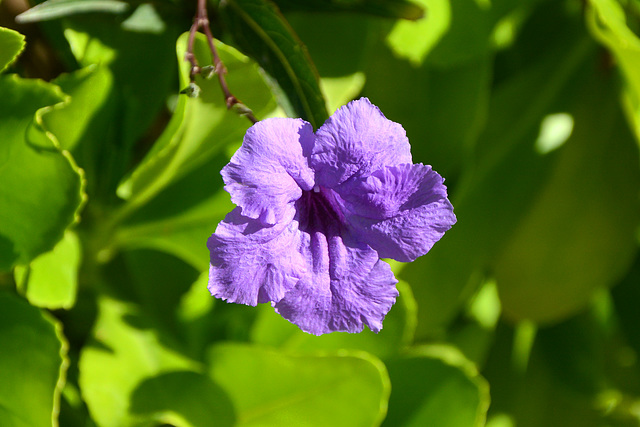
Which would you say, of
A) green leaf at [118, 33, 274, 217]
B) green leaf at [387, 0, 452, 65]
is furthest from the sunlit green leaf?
green leaf at [387, 0, 452, 65]

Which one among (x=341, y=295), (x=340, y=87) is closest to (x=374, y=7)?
(x=340, y=87)

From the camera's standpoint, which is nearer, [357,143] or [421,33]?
[357,143]

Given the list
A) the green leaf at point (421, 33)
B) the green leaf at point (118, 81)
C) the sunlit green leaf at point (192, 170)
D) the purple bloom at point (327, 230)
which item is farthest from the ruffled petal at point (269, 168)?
the green leaf at point (421, 33)

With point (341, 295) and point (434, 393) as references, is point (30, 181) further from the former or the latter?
point (434, 393)

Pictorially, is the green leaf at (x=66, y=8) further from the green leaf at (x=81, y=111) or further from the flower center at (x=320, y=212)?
the flower center at (x=320, y=212)

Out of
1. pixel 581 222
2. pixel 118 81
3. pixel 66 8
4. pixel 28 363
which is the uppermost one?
pixel 66 8

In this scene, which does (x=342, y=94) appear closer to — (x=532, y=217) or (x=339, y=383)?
(x=339, y=383)
